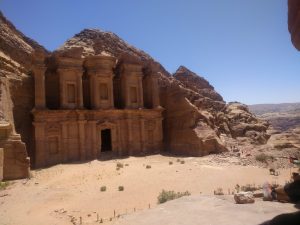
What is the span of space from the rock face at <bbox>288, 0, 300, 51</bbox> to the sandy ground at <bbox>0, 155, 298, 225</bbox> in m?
8.13

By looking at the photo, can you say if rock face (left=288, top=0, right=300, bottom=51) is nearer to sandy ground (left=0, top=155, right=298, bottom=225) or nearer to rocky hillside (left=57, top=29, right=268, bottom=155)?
sandy ground (left=0, top=155, right=298, bottom=225)

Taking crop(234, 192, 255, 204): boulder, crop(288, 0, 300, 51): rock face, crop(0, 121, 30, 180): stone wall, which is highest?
crop(288, 0, 300, 51): rock face

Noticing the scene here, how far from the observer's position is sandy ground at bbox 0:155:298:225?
38.1 ft

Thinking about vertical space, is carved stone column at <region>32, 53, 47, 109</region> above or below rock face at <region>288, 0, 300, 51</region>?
above

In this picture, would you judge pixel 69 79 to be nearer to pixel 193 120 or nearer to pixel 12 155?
pixel 12 155

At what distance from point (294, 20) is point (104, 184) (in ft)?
48.0

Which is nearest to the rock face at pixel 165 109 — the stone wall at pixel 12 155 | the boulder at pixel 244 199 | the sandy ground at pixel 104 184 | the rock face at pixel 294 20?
the stone wall at pixel 12 155

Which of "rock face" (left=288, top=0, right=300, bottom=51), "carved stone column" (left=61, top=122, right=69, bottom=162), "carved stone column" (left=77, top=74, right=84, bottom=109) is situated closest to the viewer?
"rock face" (left=288, top=0, right=300, bottom=51)

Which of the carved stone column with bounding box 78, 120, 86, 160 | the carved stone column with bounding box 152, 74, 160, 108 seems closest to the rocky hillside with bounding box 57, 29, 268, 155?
the carved stone column with bounding box 152, 74, 160, 108

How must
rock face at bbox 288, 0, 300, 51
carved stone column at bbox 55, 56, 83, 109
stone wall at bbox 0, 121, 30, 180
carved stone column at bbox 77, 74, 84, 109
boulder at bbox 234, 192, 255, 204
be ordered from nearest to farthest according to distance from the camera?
rock face at bbox 288, 0, 300, 51 < boulder at bbox 234, 192, 255, 204 < stone wall at bbox 0, 121, 30, 180 < carved stone column at bbox 55, 56, 83, 109 < carved stone column at bbox 77, 74, 84, 109

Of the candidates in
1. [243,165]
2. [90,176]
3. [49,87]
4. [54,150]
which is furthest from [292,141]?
→ [49,87]

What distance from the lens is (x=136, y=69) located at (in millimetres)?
29984

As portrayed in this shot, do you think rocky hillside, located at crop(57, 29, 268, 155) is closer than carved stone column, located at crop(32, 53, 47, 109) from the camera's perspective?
No

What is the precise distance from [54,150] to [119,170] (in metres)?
6.77
